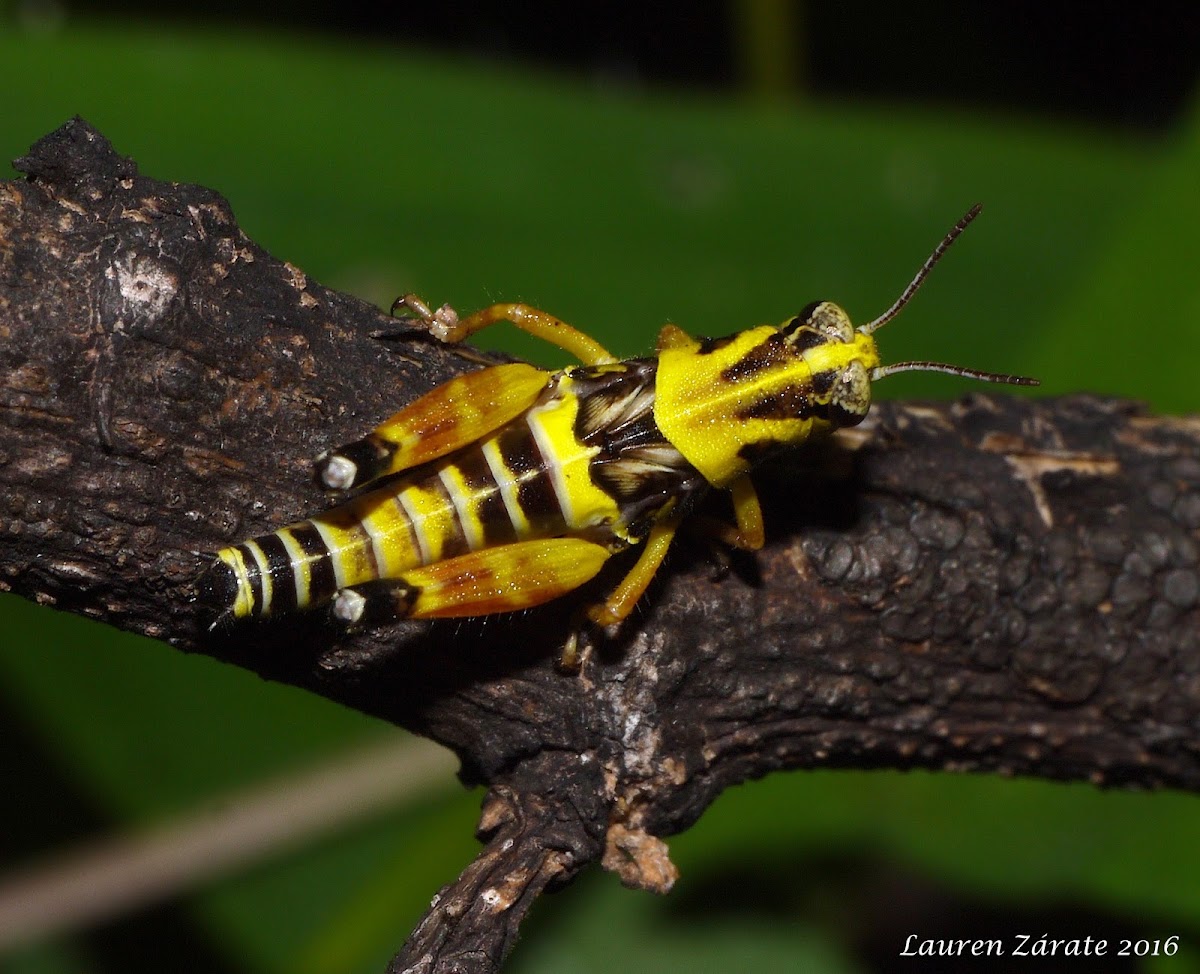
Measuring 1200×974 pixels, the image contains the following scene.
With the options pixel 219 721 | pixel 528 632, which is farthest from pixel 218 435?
pixel 219 721

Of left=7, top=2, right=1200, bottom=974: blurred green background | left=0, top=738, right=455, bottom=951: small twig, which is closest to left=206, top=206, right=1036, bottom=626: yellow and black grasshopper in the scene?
left=7, top=2, right=1200, bottom=974: blurred green background

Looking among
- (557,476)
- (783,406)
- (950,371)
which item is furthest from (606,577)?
(950,371)

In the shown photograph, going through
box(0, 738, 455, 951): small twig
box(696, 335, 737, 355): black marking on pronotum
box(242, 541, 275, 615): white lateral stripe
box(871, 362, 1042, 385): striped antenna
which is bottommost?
box(0, 738, 455, 951): small twig

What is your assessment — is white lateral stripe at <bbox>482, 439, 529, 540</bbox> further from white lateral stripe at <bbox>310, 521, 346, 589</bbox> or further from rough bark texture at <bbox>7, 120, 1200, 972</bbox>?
white lateral stripe at <bbox>310, 521, 346, 589</bbox>

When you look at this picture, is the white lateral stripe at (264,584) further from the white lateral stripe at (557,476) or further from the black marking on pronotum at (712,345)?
the black marking on pronotum at (712,345)

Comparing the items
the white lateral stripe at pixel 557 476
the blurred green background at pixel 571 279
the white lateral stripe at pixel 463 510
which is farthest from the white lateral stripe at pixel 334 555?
the blurred green background at pixel 571 279

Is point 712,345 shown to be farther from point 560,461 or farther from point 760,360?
point 560,461
